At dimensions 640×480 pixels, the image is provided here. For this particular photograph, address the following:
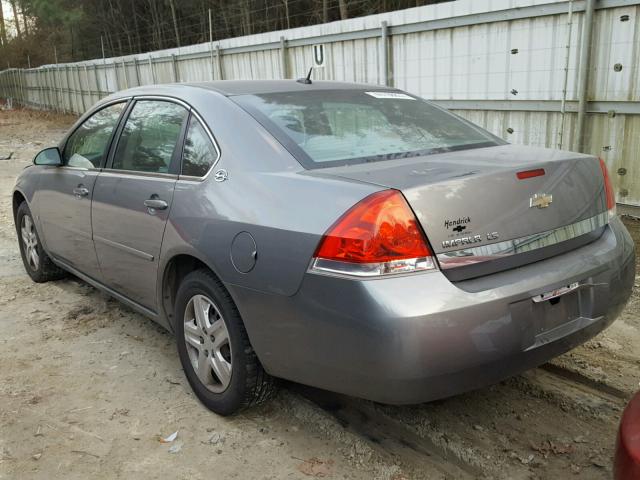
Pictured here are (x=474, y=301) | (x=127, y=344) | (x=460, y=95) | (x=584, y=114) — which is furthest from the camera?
(x=460, y=95)

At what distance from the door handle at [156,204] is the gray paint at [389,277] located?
0.05 metres

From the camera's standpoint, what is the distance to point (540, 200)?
246cm

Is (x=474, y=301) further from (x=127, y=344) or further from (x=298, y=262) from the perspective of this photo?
(x=127, y=344)

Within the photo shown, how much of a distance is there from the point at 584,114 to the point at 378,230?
5063mm

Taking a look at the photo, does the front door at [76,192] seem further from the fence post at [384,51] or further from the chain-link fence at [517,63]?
the fence post at [384,51]

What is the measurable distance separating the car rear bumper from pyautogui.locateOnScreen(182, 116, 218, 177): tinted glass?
0.71m

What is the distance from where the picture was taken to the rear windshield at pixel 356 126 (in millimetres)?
2783

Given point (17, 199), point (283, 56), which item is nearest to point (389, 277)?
point (17, 199)

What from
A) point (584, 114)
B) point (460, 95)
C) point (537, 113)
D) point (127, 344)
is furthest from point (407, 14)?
point (127, 344)

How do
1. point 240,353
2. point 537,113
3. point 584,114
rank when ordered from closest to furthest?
point 240,353
point 584,114
point 537,113

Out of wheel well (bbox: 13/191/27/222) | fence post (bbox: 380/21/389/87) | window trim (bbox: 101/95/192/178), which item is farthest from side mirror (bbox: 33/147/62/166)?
fence post (bbox: 380/21/389/87)

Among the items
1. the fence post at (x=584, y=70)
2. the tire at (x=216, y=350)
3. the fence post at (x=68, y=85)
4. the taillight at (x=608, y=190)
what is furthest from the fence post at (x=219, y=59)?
the fence post at (x=68, y=85)

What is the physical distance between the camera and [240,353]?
2.71m

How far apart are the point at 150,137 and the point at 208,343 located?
4.13ft
